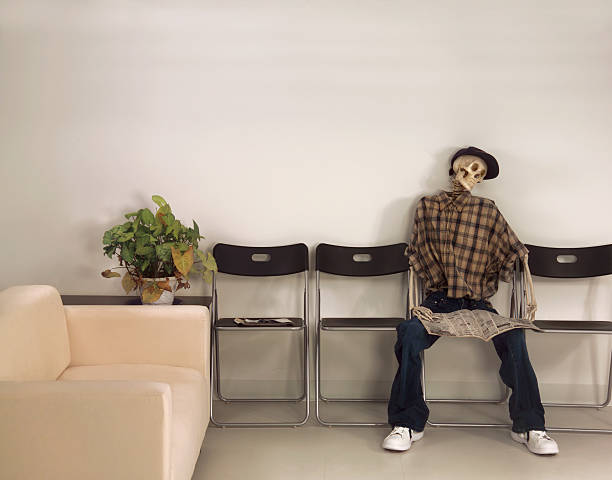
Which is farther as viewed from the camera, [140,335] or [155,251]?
[155,251]

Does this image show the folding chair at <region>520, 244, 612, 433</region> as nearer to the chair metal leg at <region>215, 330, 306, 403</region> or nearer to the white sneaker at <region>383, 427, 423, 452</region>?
the white sneaker at <region>383, 427, 423, 452</region>

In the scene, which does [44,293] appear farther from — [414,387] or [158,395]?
[414,387]

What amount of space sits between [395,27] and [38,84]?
80.8 inches

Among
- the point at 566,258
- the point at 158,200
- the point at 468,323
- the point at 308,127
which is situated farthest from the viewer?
the point at 566,258

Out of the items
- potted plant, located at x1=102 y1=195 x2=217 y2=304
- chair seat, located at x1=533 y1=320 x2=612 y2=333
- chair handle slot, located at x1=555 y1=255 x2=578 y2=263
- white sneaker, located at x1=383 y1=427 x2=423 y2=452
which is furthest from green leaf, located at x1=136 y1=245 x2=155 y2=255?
chair handle slot, located at x1=555 y1=255 x2=578 y2=263

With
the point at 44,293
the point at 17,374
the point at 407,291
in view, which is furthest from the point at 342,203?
the point at 17,374

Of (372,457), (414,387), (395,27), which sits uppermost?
(395,27)

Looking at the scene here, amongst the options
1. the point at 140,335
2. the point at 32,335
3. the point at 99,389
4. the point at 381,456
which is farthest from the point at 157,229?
the point at 381,456

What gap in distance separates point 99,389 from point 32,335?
71 centimetres

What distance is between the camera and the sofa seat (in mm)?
2250

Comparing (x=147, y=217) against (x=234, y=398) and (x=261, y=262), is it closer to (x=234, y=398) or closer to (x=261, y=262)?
(x=261, y=262)

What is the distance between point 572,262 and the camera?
3.54 meters

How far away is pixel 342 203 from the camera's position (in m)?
3.70

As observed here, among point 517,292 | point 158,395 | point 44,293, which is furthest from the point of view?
point 517,292
